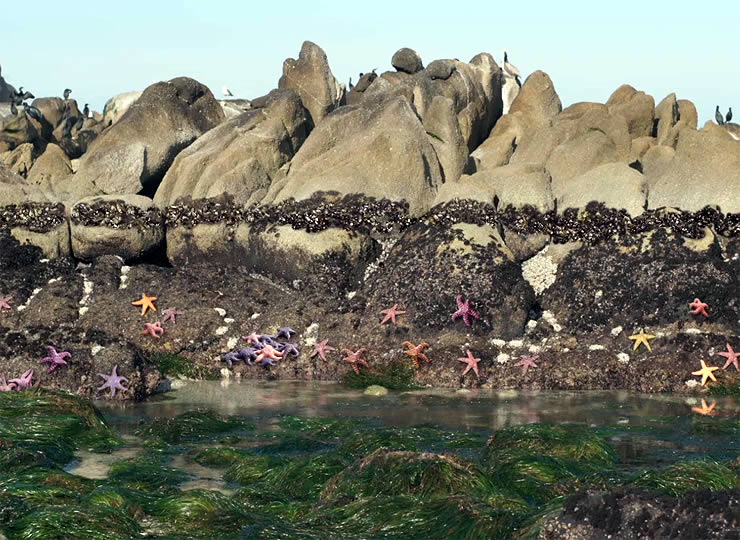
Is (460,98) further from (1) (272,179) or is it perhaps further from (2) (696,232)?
(2) (696,232)

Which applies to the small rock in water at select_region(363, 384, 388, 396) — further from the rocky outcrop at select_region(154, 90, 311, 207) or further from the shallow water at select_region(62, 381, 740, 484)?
the rocky outcrop at select_region(154, 90, 311, 207)

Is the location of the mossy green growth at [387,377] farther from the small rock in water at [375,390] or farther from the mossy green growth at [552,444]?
the mossy green growth at [552,444]

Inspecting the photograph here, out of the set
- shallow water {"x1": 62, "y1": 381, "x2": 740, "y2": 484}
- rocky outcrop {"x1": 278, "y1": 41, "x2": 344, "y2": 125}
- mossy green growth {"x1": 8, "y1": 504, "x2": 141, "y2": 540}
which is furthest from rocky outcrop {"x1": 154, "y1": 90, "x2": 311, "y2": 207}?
mossy green growth {"x1": 8, "y1": 504, "x2": 141, "y2": 540}

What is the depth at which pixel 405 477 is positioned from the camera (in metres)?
13.7

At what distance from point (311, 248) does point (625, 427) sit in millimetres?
9778

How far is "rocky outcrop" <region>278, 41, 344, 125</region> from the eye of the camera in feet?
111

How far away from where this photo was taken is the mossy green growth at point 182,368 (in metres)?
23.3

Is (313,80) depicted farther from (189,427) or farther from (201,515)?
(201,515)

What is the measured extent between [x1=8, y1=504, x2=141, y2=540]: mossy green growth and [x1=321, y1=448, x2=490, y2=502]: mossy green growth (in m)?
2.45

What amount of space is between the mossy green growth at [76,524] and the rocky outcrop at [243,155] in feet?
53.3

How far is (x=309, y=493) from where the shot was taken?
1470 cm

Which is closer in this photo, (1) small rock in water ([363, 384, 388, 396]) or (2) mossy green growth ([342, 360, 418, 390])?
(1) small rock in water ([363, 384, 388, 396])

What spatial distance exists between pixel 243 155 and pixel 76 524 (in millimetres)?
18280

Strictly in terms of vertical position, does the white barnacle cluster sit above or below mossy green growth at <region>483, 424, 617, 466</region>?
above
